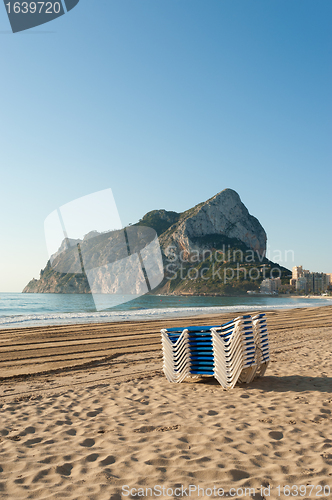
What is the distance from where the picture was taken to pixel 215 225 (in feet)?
415

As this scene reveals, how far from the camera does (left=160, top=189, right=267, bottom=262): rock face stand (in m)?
122

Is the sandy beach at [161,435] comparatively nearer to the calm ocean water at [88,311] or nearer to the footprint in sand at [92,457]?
the footprint in sand at [92,457]

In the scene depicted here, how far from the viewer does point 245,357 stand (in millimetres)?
5668

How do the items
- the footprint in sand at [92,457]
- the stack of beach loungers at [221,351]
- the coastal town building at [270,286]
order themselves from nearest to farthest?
the footprint in sand at [92,457], the stack of beach loungers at [221,351], the coastal town building at [270,286]

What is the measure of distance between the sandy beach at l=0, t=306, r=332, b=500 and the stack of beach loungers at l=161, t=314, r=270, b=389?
27cm

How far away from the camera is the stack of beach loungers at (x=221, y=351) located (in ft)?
18.7

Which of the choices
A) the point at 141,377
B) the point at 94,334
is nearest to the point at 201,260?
the point at 94,334

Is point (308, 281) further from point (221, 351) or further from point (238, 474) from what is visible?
point (238, 474)

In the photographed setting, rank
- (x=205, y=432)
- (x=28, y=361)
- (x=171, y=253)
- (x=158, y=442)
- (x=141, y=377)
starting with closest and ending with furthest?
(x=158, y=442), (x=205, y=432), (x=141, y=377), (x=28, y=361), (x=171, y=253)

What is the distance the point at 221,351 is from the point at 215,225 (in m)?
123

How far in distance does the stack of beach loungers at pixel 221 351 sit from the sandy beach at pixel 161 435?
10.6 inches

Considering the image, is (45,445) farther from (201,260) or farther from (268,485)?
(201,260)

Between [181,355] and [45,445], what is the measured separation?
3.22m

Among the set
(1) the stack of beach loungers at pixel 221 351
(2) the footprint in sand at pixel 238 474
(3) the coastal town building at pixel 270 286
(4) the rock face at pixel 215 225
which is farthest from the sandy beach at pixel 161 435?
(3) the coastal town building at pixel 270 286
